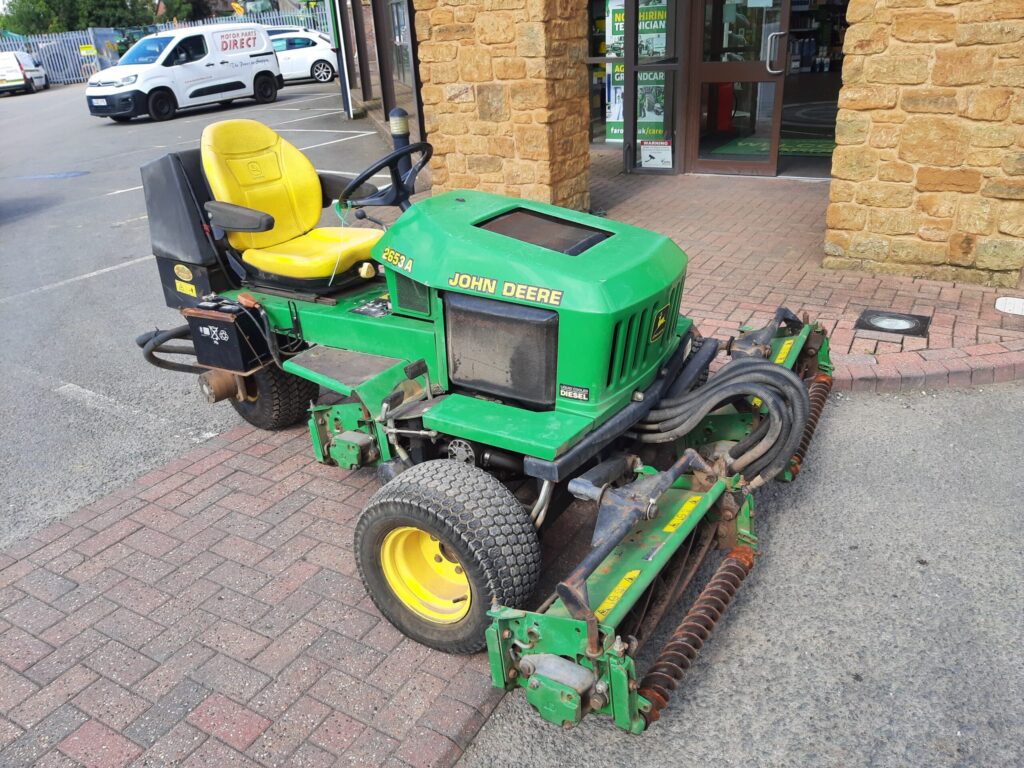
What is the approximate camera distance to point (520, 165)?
7473 millimetres

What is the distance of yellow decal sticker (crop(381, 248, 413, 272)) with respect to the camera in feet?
11.2

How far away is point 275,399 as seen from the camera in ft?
14.7

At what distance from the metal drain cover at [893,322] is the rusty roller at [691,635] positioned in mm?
2836

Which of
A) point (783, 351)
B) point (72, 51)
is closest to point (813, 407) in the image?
point (783, 351)

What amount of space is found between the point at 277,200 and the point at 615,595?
293 cm

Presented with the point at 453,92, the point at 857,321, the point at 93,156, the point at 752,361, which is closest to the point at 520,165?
the point at 453,92

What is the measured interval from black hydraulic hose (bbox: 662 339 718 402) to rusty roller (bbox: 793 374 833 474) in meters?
0.46

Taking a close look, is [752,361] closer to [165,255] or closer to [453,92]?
[165,255]

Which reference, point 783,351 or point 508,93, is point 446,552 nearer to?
point 783,351

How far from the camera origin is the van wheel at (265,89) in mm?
18766

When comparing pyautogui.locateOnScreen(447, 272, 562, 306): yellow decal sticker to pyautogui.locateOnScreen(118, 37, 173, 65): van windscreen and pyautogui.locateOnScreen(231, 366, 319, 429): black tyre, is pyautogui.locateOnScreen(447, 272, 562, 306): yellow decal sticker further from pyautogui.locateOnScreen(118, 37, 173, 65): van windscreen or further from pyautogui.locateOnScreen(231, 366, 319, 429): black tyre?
pyautogui.locateOnScreen(118, 37, 173, 65): van windscreen

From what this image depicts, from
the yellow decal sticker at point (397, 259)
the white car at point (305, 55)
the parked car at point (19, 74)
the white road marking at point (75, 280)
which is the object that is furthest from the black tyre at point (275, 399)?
the parked car at point (19, 74)

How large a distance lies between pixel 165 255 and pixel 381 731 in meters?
2.84

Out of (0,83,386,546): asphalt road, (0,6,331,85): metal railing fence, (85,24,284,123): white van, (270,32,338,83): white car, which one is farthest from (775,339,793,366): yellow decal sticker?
(0,6,331,85): metal railing fence
